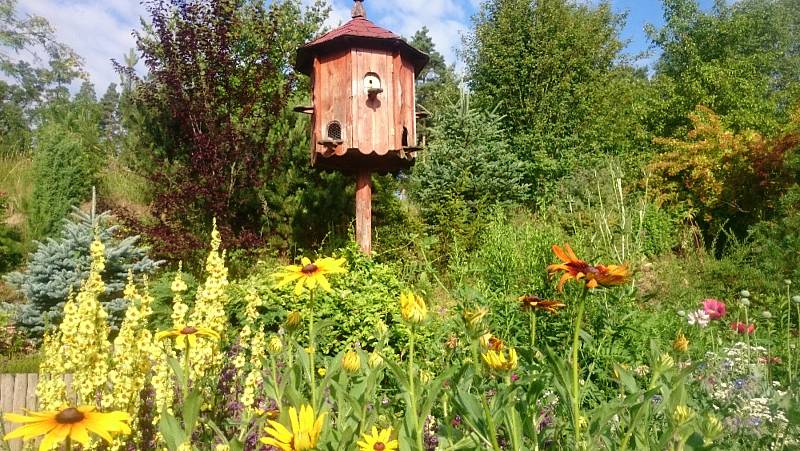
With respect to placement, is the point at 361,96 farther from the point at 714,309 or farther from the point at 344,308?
the point at 714,309

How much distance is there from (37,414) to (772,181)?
950 centimetres

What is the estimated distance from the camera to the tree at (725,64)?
36.8 feet

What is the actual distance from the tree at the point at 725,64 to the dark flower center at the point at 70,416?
11769 mm

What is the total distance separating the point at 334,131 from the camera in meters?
5.62

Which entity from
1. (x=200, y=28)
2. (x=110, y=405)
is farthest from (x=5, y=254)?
(x=110, y=405)

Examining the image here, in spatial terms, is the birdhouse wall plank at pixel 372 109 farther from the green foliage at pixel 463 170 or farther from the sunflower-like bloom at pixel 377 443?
the sunflower-like bloom at pixel 377 443

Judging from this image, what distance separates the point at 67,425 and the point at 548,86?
13.2 metres

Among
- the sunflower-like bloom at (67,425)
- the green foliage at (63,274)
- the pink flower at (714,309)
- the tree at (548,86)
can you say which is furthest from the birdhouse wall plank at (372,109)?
the tree at (548,86)

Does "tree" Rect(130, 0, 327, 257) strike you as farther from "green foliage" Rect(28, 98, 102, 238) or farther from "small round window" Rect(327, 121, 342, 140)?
"green foliage" Rect(28, 98, 102, 238)

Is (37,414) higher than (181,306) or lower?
lower

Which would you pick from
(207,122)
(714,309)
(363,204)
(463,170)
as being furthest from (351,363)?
(463,170)

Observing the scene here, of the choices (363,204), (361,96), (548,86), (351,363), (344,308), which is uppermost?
(548,86)

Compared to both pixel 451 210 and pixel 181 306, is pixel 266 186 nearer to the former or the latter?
pixel 451 210

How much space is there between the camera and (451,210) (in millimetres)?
8273
